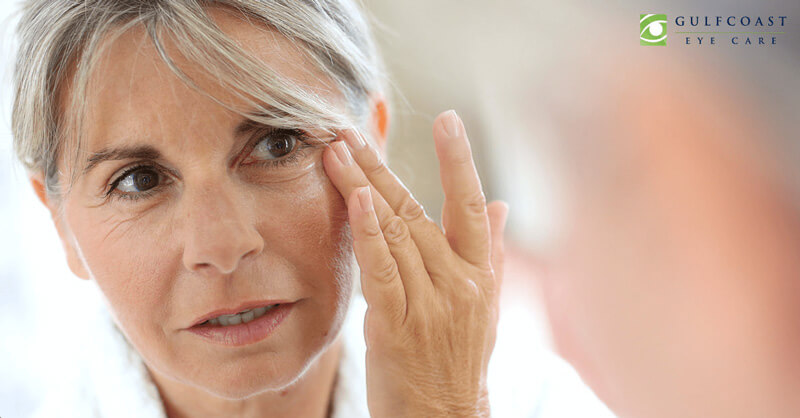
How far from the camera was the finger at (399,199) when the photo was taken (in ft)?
2.97

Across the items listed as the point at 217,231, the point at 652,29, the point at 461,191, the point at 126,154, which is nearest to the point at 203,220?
the point at 217,231

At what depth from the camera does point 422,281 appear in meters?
0.89

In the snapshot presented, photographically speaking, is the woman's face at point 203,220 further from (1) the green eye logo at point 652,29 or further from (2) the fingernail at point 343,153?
(1) the green eye logo at point 652,29

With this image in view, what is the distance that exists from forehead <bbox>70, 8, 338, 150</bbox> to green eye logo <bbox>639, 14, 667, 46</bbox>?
792 millimetres

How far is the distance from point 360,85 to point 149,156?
34 centimetres

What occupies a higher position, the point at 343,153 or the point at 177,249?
the point at 343,153

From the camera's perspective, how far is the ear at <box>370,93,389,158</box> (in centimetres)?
107

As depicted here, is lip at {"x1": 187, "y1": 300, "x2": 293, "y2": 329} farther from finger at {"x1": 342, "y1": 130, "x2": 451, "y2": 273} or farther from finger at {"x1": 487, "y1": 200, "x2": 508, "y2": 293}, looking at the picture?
finger at {"x1": 487, "y1": 200, "x2": 508, "y2": 293}

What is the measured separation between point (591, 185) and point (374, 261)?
2.74 feet

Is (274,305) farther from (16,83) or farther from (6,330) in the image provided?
(6,330)

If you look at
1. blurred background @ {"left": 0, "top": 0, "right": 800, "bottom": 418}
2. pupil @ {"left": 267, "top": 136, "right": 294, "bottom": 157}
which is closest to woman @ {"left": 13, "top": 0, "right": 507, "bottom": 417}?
pupil @ {"left": 267, "top": 136, "right": 294, "bottom": 157}

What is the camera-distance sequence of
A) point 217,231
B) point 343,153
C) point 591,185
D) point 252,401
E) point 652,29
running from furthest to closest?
point 591,185, point 652,29, point 252,401, point 343,153, point 217,231

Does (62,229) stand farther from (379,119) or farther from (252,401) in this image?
(379,119)

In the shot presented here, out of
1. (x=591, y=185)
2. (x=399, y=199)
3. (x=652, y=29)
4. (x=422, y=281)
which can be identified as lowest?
(x=422, y=281)
